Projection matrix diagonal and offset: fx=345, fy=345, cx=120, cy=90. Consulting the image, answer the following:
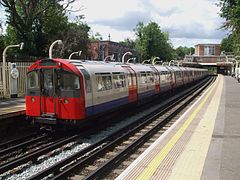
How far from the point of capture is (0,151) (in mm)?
10023

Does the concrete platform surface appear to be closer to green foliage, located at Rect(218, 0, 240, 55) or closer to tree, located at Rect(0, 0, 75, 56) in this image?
green foliage, located at Rect(218, 0, 240, 55)

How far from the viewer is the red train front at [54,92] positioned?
1155 cm

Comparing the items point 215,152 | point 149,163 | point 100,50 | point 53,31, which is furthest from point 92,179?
point 100,50

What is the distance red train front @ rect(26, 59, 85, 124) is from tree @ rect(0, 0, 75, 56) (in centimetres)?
2543

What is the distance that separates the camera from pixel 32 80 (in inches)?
491

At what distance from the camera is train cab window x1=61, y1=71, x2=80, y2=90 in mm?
11594

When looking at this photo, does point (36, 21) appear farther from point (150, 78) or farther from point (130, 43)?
point (130, 43)

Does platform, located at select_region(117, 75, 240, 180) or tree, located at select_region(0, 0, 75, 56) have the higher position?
tree, located at select_region(0, 0, 75, 56)

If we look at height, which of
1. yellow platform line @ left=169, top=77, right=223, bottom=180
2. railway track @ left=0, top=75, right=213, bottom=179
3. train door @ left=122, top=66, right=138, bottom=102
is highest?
train door @ left=122, top=66, right=138, bottom=102

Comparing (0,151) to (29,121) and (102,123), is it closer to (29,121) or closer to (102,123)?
(29,121)

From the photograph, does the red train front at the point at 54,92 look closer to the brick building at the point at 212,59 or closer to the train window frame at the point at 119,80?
the train window frame at the point at 119,80

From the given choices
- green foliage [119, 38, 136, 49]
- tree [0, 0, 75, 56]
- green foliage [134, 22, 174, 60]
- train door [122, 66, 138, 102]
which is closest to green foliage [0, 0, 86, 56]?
tree [0, 0, 75, 56]

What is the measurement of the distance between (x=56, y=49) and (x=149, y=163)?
3482 cm

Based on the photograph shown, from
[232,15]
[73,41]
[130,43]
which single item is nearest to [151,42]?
[130,43]
